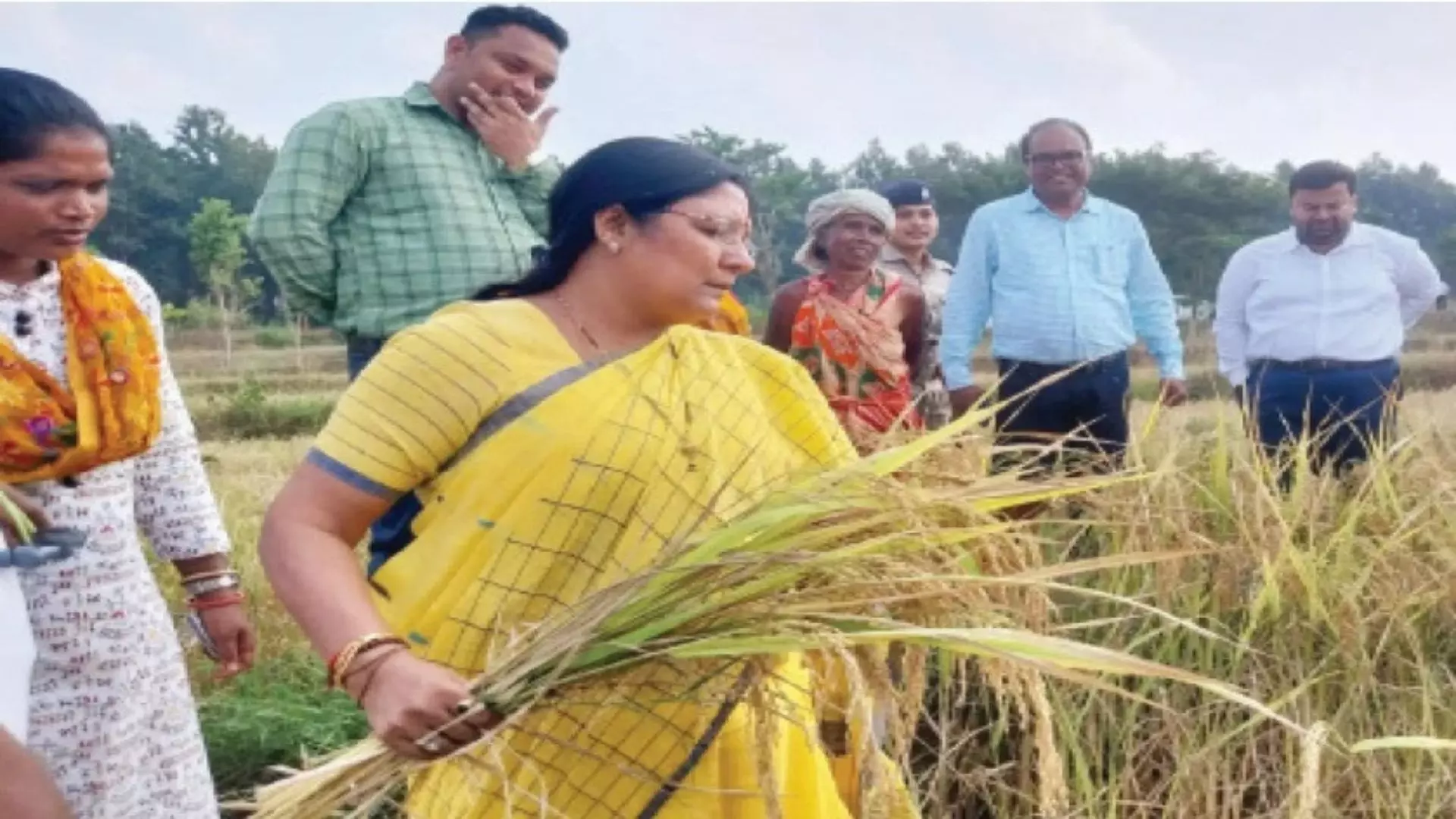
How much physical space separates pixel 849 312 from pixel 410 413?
2.38 metres

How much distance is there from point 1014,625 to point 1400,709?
5.14 ft

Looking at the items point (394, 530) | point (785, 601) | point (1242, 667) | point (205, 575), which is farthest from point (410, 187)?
point (1242, 667)

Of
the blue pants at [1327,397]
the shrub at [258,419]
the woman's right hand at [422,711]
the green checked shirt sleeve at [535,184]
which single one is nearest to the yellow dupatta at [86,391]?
the woman's right hand at [422,711]

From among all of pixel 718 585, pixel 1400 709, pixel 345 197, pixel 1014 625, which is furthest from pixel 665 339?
pixel 1400 709

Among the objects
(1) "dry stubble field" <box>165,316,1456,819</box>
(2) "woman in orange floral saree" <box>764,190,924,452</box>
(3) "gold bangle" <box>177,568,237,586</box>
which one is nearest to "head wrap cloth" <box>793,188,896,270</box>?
(2) "woman in orange floral saree" <box>764,190,924,452</box>

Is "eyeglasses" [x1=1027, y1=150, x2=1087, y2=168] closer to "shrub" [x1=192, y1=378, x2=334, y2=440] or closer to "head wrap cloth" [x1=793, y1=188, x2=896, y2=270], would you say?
"head wrap cloth" [x1=793, y1=188, x2=896, y2=270]

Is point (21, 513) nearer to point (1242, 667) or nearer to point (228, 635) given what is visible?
point (228, 635)

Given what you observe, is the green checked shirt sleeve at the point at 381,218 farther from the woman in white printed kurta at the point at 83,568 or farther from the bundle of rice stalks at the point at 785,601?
the bundle of rice stalks at the point at 785,601

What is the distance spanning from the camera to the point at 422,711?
144 centimetres

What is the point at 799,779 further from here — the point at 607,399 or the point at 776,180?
the point at 776,180

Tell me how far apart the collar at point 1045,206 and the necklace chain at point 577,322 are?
3081 mm

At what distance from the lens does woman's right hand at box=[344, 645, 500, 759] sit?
1.44 metres

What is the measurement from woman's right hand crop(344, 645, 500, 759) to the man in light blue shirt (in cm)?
317

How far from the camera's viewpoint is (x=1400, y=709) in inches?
109
